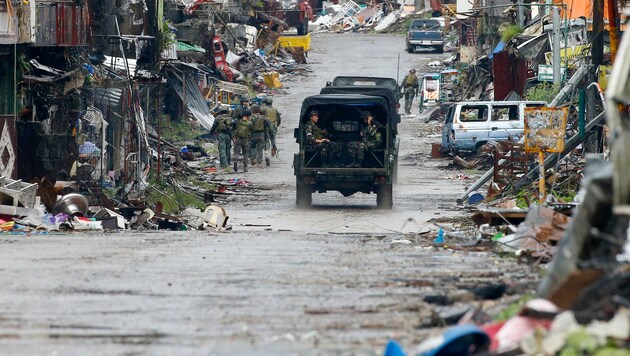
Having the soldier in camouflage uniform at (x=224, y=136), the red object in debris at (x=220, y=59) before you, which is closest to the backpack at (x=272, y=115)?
the soldier in camouflage uniform at (x=224, y=136)

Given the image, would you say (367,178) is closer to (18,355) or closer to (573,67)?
(573,67)

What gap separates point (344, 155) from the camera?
25.7 metres

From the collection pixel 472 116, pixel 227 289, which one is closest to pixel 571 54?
pixel 472 116

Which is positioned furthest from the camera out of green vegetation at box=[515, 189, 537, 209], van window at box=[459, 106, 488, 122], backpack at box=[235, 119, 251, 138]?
van window at box=[459, 106, 488, 122]

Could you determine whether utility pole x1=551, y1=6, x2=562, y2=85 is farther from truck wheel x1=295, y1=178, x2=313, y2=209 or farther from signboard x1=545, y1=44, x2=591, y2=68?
truck wheel x1=295, y1=178, x2=313, y2=209

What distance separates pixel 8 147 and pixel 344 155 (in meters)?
6.65

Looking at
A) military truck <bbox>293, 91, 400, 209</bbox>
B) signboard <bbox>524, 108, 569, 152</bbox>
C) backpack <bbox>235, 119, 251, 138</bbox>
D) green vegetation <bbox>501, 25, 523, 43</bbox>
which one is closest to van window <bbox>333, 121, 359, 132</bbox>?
military truck <bbox>293, 91, 400, 209</bbox>

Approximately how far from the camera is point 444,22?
67.4 meters

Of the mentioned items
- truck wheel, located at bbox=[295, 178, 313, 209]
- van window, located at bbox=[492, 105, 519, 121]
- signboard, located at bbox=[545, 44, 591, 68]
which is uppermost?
signboard, located at bbox=[545, 44, 591, 68]

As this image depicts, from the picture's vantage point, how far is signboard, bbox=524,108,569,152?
63.1 feet

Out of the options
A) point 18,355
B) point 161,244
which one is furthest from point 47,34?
point 18,355

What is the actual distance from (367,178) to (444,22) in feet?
143

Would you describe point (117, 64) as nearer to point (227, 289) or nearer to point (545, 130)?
point (545, 130)

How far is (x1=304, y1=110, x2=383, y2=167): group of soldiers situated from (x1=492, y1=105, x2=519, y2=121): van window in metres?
10.6
